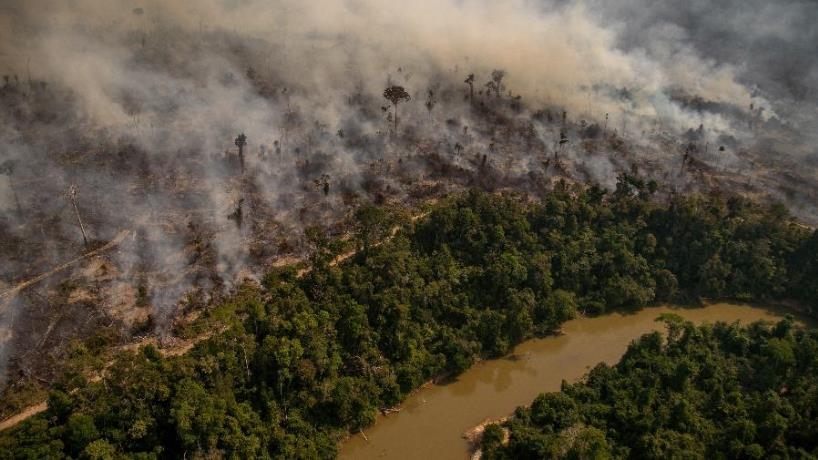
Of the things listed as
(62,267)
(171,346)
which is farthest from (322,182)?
(171,346)

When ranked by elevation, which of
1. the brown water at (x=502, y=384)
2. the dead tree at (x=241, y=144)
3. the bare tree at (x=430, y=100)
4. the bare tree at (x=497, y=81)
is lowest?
the brown water at (x=502, y=384)

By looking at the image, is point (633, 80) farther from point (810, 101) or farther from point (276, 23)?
point (276, 23)

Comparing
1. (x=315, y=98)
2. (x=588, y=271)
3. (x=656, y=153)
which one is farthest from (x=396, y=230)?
(x=656, y=153)

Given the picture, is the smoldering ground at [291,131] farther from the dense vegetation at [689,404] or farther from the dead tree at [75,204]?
the dense vegetation at [689,404]

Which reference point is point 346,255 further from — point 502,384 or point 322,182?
point 502,384

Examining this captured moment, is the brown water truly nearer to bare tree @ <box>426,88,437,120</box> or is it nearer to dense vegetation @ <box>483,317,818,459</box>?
dense vegetation @ <box>483,317,818,459</box>

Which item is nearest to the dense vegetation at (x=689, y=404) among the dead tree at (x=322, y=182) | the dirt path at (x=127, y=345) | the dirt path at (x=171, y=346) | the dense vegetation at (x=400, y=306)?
the dense vegetation at (x=400, y=306)

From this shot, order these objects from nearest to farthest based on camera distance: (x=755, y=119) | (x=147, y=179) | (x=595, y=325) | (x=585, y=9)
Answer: (x=595, y=325) < (x=147, y=179) < (x=755, y=119) < (x=585, y=9)
